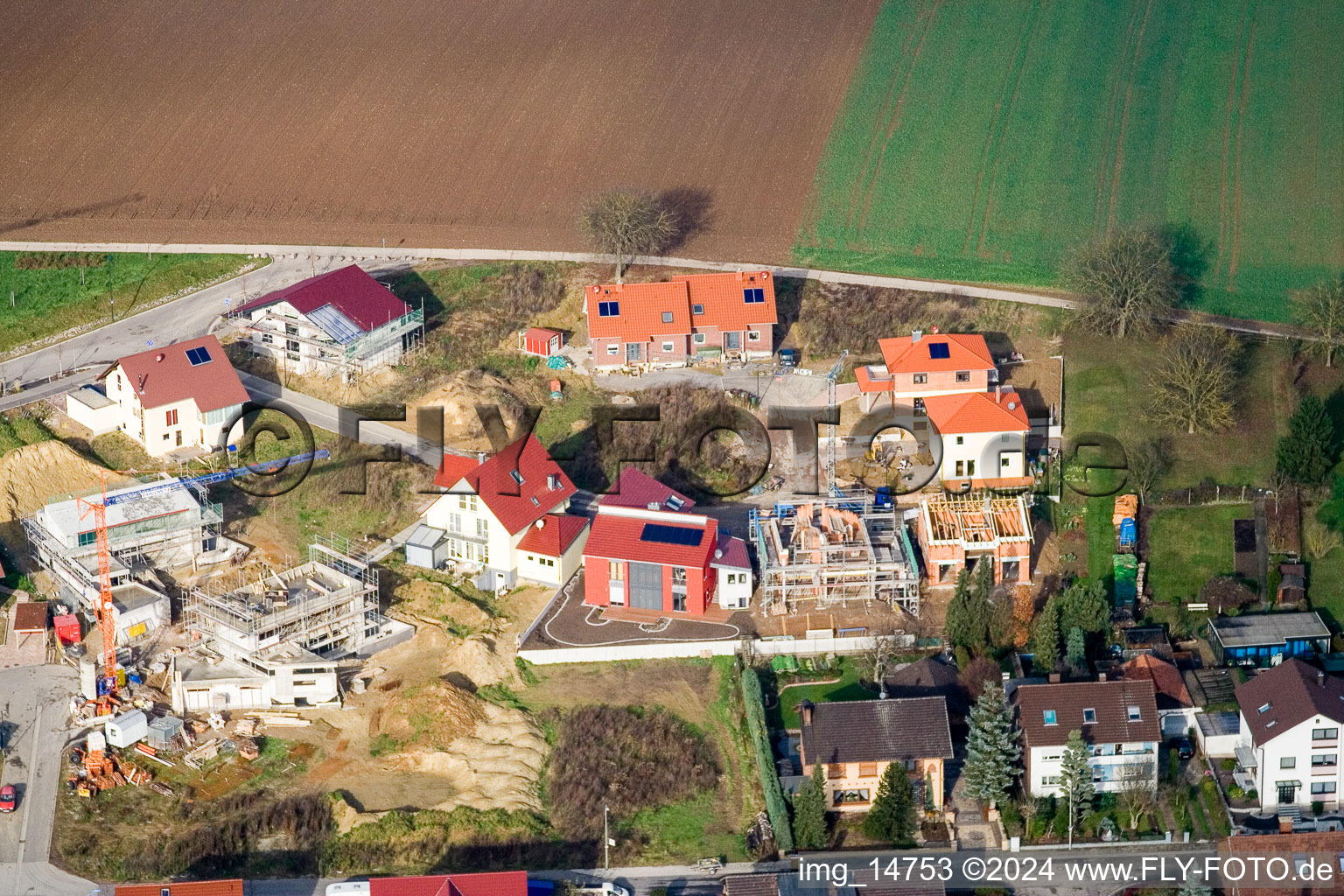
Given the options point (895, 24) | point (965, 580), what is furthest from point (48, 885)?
point (895, 24)

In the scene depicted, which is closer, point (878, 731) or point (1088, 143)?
point (878, 731)

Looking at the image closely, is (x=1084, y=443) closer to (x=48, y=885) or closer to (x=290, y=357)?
(x=290, y=357)

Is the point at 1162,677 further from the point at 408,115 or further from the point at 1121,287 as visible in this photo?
the point at 408,115

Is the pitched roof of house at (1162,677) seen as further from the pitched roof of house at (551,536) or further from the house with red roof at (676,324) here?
the house with red roof at (676,324)

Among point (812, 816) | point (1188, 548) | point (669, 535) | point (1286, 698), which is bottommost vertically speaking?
point (812, 816)

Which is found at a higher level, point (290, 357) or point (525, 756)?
point (290, 357)

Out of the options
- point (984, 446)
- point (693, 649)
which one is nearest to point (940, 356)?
point (984, 446)

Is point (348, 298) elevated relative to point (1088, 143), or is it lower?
lower
